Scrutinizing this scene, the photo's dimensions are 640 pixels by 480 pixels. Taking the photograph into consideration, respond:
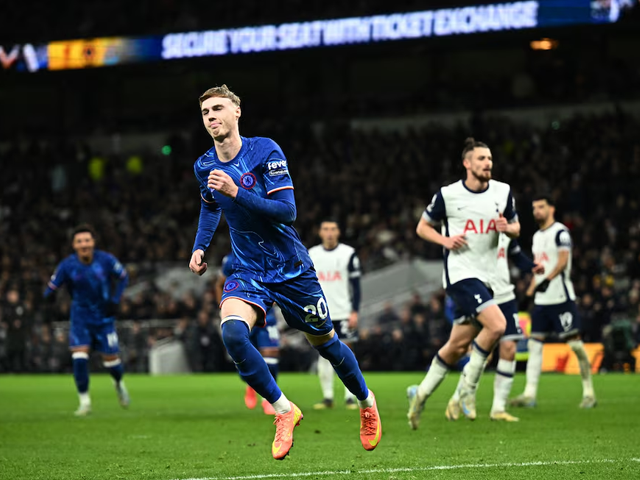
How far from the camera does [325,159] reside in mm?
35188

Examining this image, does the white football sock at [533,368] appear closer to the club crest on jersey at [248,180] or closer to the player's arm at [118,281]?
the player's arm at [118,281]

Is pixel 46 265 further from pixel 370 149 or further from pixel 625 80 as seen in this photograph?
pixel 625 80

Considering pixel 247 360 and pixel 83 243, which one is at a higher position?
pixel 83 243

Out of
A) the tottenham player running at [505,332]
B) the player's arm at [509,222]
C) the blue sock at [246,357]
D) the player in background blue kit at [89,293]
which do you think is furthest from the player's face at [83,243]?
the blue sock at [246,357]

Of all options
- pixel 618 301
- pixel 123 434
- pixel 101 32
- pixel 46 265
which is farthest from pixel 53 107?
pixel 123 434

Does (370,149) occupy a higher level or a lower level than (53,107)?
lower

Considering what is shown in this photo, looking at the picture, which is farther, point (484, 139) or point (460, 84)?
point (460, 84)

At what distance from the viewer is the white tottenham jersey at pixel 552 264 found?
14219 millimetres

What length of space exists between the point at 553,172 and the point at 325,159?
812cm

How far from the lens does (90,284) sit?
48.2 ft

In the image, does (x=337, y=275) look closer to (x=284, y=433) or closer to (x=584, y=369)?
(x=584, y=369)

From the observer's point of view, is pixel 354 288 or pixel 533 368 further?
pixel 354 288

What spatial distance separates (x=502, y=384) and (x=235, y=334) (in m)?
5.58


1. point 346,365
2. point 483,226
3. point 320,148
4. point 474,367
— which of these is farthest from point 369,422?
point 320,148
